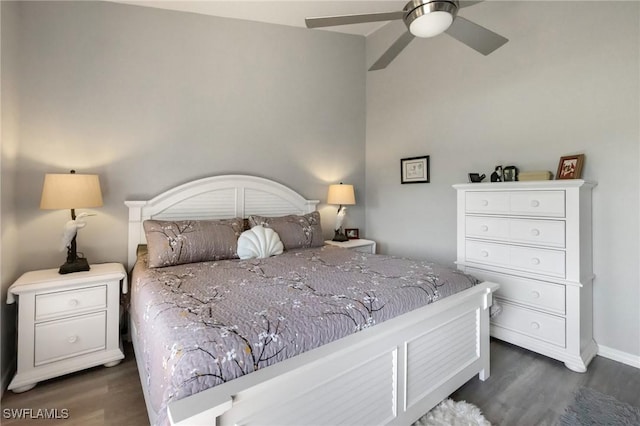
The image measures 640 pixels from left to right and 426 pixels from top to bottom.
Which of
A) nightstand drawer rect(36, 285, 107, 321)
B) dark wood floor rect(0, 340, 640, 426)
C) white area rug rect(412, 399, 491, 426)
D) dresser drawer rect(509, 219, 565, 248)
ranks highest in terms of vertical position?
dresser drawer rect(509, 219, 565, 248)

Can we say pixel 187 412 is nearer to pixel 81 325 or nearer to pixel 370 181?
pixel 81 325

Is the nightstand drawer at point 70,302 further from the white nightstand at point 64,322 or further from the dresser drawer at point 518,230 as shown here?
the dresser drawer at point 518,230

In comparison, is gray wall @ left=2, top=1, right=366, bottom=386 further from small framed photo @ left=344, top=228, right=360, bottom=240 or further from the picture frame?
the picture frame

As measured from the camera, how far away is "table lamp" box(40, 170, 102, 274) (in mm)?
2023

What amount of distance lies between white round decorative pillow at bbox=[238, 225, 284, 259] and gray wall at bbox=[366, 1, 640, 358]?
5.76 ft

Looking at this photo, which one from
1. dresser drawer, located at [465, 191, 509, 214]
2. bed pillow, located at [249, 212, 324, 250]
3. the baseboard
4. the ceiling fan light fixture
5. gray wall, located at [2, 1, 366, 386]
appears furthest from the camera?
bed pillow, located at [249, 212, 324, 250]

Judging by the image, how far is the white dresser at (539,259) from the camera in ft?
6.94

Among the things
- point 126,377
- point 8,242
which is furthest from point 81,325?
point 8,242

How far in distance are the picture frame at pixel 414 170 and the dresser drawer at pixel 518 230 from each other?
2.91ft

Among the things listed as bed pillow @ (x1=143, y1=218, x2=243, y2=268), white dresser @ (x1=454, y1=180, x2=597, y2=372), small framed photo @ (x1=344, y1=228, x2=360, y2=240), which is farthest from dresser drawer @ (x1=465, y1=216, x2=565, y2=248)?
bed pillow @ (x1=143, y1=218, x2=243, y2=268)

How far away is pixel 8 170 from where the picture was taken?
6.64ft

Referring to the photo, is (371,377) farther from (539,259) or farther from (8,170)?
(8,170)

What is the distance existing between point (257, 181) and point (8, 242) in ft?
6.17

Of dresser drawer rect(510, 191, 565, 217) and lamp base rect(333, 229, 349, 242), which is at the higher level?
dresser drawer rect(510, 191, 565, 217)
